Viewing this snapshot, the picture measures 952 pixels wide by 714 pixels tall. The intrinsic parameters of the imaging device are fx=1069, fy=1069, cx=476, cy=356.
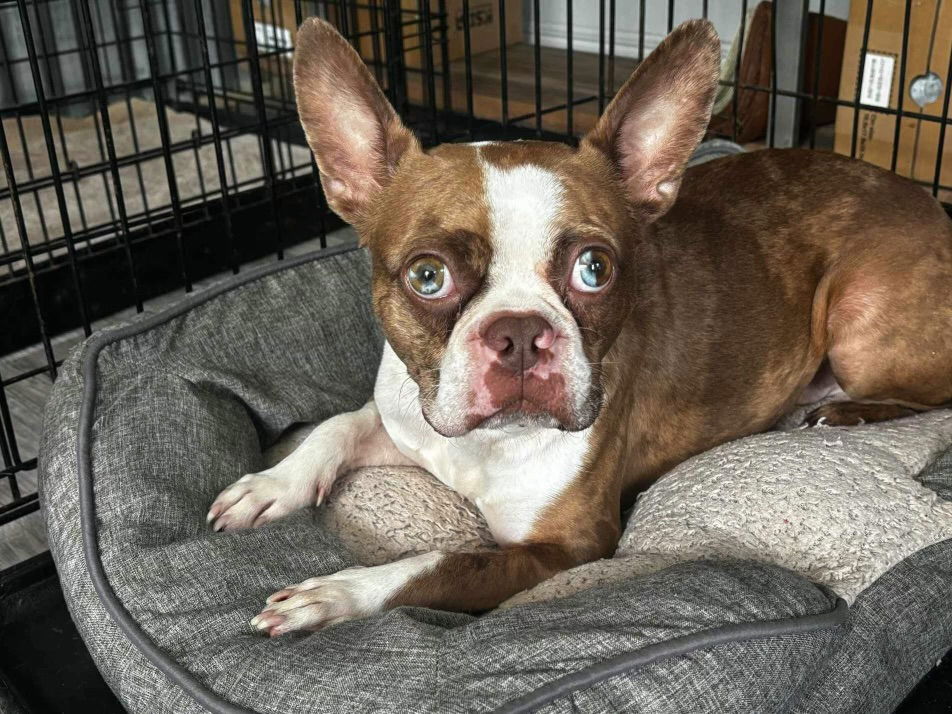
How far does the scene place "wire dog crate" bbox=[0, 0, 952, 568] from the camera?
2.77m

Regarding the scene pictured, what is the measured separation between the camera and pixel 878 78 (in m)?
3.61

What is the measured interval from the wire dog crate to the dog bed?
344mm

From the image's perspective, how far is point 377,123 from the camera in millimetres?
1968

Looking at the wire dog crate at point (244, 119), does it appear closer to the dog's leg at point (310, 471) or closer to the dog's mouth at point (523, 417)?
the dog's leg at point (310, 471)

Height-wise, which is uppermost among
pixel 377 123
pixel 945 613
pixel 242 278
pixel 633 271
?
pixel 377 123

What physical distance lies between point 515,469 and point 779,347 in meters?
0.71

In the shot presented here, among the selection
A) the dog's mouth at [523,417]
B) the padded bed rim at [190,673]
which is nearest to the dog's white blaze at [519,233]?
the dog's mouth at [523,417]

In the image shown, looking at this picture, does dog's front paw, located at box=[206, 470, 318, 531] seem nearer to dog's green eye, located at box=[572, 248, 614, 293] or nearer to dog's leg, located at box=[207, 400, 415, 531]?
dog's leg, located at box=[207, 400, 415, 531]

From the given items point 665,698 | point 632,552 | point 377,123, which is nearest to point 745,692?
point 665,698

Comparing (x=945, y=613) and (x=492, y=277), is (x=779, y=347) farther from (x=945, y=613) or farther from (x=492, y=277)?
(x=492, y=277)

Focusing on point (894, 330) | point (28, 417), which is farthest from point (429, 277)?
point (28, 417)

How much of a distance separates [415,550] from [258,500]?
32 centimetres

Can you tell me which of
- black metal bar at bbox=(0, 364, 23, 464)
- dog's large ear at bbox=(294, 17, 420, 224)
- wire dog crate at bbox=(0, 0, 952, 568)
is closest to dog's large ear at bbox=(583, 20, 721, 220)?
dog's large ear at bbox=(294, 17, 420, 224)

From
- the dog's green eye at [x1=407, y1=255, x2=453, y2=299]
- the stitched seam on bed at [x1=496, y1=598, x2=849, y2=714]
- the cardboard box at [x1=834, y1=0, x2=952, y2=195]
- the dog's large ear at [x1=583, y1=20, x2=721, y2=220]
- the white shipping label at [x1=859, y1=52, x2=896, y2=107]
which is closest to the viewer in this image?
the stitched seam on bed at [x1=496, y1=598, x2=849, y2=714]
